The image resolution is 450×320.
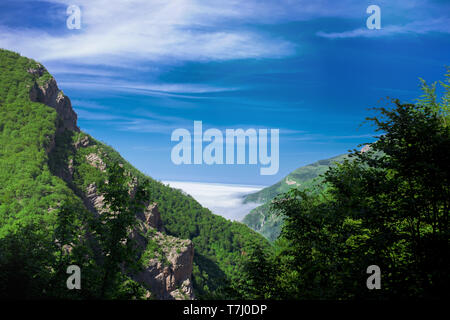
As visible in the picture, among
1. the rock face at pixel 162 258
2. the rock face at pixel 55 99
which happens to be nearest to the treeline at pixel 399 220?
the rock face at pixel 162 258

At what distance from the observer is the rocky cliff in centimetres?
11862

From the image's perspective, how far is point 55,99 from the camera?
163 metres

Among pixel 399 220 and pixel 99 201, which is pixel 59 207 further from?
pixel 99 201

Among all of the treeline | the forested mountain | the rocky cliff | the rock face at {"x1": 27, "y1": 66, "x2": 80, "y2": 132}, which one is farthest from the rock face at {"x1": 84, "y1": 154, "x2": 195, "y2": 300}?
the treeline

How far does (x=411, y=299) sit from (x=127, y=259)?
1004cm

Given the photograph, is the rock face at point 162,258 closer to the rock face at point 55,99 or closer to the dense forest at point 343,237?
the rock face at point 55,99

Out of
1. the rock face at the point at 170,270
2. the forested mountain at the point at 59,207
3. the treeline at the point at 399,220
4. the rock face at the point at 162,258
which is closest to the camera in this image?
the treeline at the point at 399,220

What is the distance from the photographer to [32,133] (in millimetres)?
127188

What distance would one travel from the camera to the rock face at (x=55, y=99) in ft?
513

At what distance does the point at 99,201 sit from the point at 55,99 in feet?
246

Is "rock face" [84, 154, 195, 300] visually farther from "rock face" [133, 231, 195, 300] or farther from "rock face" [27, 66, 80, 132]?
"rock face" [27, 66, 80, 132]

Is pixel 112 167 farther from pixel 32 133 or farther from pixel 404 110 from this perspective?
pixel 32 133

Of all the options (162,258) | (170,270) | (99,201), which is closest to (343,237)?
(170,270)
